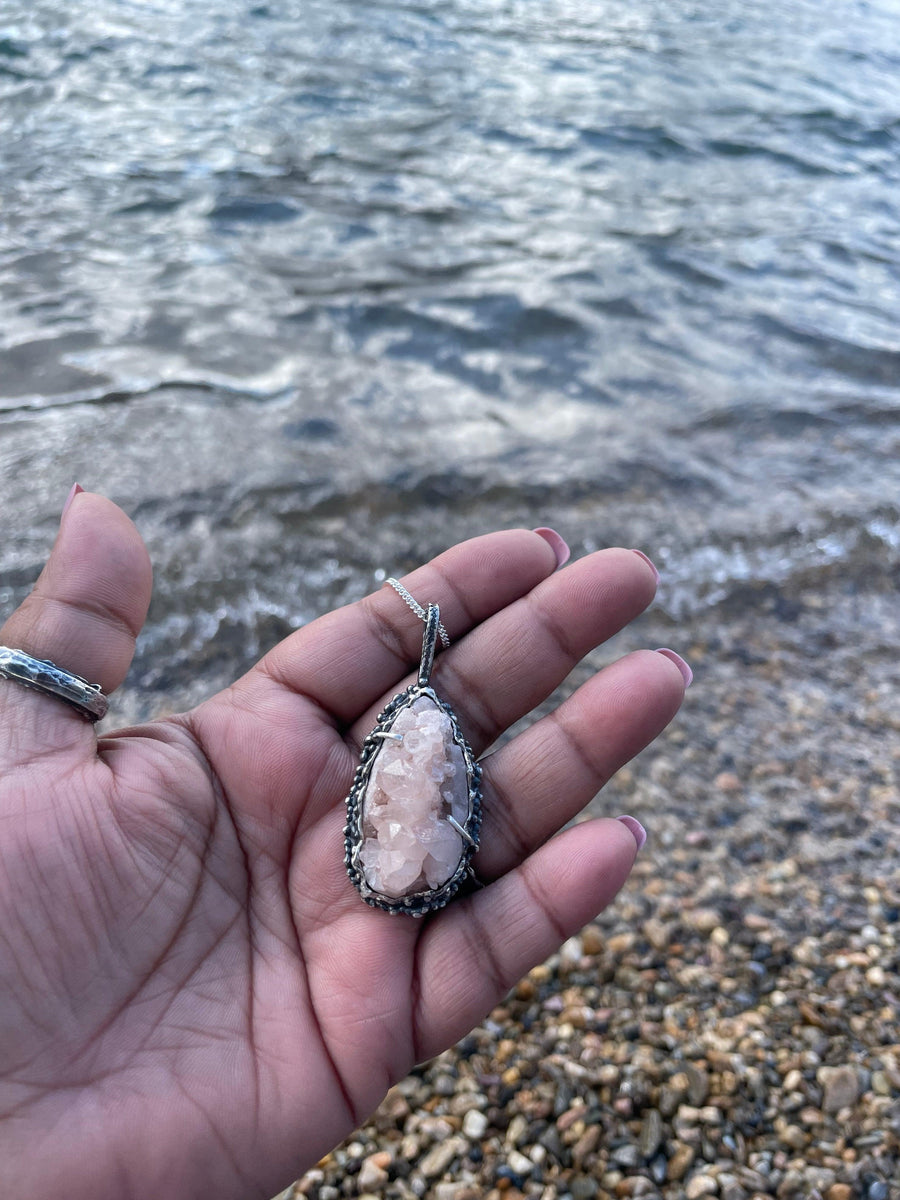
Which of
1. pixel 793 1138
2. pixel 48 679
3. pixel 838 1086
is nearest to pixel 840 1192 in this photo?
pixel 793 1138

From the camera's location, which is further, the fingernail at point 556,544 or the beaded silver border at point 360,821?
the fingernail at point 556,544

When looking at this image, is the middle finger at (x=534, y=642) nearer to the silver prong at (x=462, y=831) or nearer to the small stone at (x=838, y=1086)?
→ the silver prong at (x=462, y=831)

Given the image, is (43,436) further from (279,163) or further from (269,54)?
(269,54)

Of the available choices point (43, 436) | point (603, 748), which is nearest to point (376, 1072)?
point (603, 748)

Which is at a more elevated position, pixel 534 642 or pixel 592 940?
pixel 534 642

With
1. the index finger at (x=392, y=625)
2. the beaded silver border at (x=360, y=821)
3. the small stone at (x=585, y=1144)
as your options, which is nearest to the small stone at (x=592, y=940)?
the small stone at (x=585, y=1144)

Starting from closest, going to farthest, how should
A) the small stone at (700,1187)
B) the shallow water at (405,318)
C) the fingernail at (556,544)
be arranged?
1. the small stone at (700,1187)
2. the fingernail at (556,544)
3. the shallow water at (405,318)

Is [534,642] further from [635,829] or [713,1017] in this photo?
[713,1017]
